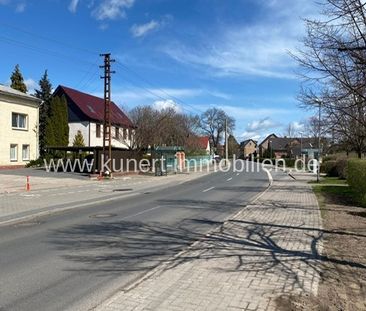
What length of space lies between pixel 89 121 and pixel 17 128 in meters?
16.8

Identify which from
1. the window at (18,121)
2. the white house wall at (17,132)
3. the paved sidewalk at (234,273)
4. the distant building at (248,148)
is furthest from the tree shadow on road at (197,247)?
the distant building at (248,148)

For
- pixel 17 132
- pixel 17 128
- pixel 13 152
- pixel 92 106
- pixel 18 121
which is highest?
pixel 92 106

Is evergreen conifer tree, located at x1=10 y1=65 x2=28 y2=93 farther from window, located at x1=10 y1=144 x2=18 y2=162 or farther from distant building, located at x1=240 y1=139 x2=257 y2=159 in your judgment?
distant building, located at x1=240 y1=139 x2=257 y2=159

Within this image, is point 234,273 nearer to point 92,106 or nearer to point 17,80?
point 17,80

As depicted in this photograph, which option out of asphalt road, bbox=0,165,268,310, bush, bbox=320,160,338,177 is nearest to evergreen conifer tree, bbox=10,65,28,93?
bush, bbox=320,160,338,177

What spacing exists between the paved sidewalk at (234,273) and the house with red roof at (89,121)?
52097 mm

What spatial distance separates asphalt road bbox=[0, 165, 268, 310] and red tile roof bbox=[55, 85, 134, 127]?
47.3 meters

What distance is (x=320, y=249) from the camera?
875cm

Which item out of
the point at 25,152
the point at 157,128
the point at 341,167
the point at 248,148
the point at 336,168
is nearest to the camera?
the point at 341,167

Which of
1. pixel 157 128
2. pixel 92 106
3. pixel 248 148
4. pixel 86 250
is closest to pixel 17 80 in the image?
pixel 92 106

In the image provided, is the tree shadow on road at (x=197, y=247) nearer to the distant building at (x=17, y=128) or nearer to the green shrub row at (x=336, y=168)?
the green shrub row at (x=336, y=168)

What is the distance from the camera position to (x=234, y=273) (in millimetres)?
6996

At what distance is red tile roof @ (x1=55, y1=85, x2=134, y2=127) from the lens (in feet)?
205

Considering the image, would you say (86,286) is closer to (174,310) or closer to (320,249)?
(174,310)
